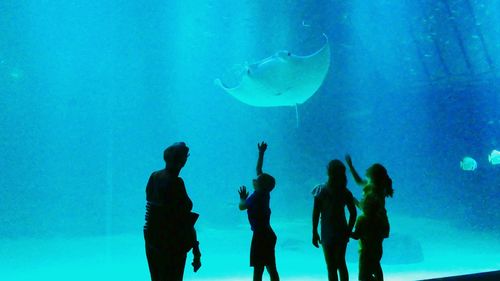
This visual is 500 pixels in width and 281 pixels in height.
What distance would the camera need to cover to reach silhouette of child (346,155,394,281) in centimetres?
332

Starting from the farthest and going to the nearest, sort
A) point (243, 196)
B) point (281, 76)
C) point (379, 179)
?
1. point (281, 76)
2. point (379, 179)
3. point (243, 196)

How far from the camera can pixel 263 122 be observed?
115 ft

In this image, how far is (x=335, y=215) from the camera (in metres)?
3.32

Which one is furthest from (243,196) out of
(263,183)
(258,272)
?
(258,272)

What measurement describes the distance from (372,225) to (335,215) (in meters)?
0.31

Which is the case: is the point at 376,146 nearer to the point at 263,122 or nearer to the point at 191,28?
the point at 263,122

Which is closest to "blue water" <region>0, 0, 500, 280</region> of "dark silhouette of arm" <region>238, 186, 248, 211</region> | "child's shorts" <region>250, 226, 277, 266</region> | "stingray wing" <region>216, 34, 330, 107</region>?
"stingray wing" <region>216, 34, 330, 107</region>

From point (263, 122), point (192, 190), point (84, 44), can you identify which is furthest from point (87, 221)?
point (84, 44)

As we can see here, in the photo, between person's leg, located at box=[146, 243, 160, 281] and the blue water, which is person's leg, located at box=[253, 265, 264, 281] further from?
the blue water

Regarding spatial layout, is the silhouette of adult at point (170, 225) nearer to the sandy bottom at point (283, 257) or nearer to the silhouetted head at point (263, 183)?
the silhouetted head at point (263, 183)

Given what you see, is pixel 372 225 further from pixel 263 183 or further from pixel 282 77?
pixel 282 77

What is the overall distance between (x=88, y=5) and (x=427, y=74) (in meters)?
21.4

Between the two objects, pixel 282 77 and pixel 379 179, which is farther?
pixel 282 77

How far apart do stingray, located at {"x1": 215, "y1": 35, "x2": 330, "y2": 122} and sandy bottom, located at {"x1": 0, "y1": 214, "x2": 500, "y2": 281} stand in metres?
3.40
